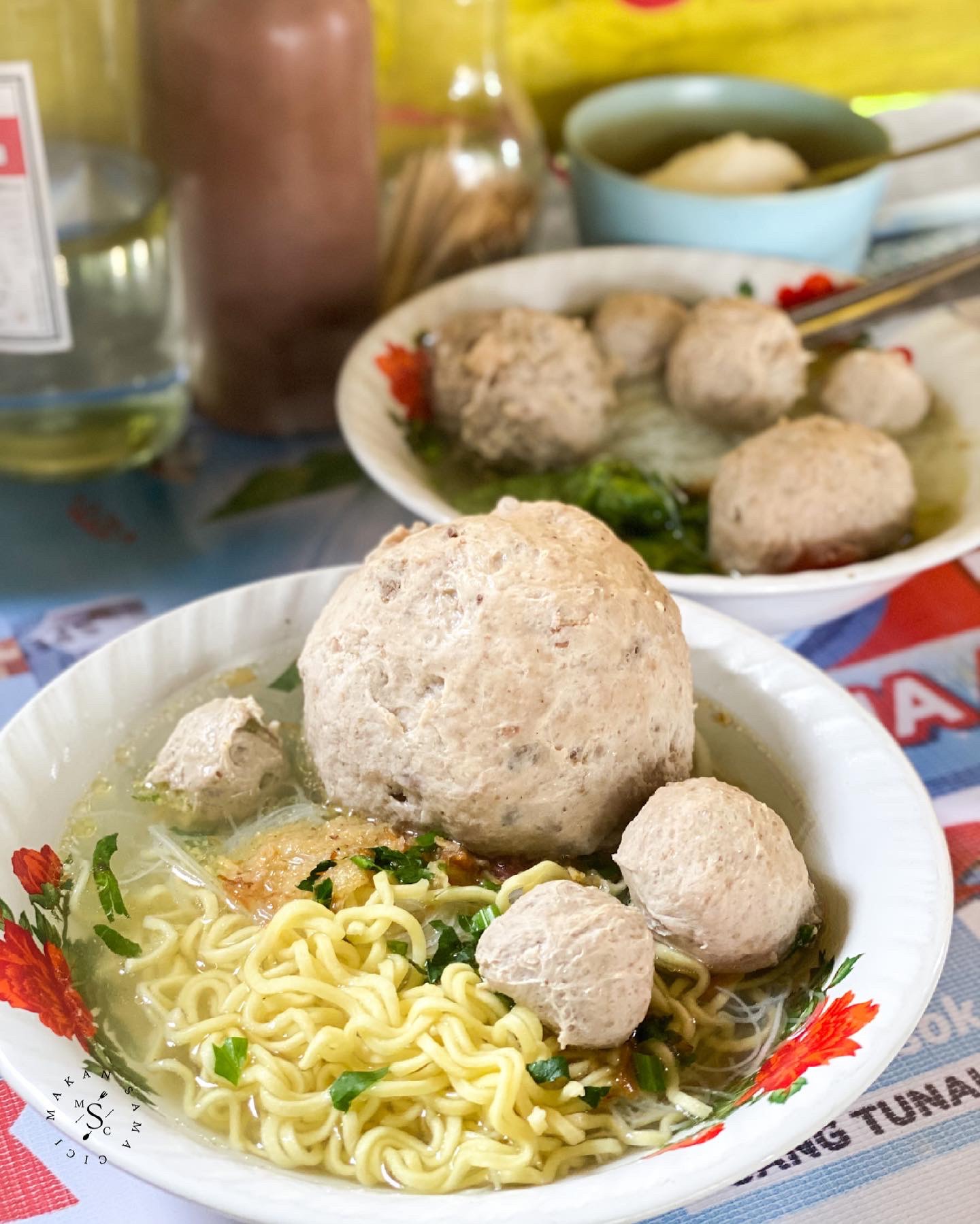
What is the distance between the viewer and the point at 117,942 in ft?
3.42

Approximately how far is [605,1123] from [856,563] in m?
0.79

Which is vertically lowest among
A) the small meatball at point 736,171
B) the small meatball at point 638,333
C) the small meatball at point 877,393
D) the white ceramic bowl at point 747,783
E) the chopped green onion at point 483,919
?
the chopped green onion at point 483,919

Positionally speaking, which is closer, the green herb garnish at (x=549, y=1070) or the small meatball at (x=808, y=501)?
the green herb garnish at (x=549, y=1070)

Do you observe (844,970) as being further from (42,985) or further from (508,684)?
(42,985)

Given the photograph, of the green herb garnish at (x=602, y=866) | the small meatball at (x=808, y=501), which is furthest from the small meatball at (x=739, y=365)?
the green herb garnish at (x=602, y=866)

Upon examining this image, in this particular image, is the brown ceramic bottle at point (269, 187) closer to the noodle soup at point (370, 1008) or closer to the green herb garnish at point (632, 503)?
the green herb garnish at point (632, 503)

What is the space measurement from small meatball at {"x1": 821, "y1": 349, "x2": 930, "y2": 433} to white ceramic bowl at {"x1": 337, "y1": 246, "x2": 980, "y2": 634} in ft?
0.26

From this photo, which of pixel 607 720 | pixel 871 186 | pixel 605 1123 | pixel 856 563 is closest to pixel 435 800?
pixel 607 720

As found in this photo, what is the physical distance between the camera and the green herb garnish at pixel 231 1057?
934 millimetres

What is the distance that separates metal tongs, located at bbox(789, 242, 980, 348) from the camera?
6.15ft

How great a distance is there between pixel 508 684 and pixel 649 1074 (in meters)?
0.31

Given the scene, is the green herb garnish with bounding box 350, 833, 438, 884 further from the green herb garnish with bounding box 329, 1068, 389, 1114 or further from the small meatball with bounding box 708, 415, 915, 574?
the small meatball with bounding box 708, 415, 915, 574

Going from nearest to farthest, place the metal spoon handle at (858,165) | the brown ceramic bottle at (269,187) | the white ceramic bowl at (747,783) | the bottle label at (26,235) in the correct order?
1. the white ceramic bowl at (747,783)
2. the bottle label at (26,235)
3. the brown ceramic bottle at (269,187)
4. the metal spoon handle at (858,165)

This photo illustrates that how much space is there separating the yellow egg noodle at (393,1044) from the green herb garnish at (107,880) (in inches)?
0.7
